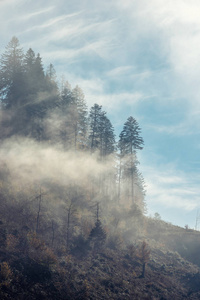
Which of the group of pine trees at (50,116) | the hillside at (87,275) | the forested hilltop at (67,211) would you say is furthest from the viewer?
the group of pine trees at (50,116)

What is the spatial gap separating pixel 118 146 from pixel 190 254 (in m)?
24.0

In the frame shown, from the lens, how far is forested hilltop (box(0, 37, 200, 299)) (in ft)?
61.6

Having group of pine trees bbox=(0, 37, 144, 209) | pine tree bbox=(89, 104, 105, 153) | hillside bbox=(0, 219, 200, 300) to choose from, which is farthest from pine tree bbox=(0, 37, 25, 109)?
hillside bbox=(0, 219, 200, 300)

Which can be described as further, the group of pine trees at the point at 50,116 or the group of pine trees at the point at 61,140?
the group of pine trees at the point at 50,116

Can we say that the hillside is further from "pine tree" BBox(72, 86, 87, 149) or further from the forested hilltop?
"pine tree" BBox(72, 86, 87, 149)

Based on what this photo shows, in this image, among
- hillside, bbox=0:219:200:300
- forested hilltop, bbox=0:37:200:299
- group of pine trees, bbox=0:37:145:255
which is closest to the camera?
hillside, bbox=0:219:200:300

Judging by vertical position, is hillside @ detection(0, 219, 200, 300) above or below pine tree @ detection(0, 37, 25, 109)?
below

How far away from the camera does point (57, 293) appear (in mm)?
16203

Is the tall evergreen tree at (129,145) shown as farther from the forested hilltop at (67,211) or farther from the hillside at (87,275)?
the hillside at (87,275)

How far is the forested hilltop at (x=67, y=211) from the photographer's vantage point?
1877 centimetres

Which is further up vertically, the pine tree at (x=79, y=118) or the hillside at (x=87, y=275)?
the pine tree at (x=79, y=118)

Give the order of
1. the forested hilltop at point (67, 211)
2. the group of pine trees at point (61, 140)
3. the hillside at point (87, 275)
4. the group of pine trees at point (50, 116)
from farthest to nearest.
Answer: the group of pine trees at point (50, 116)
the group of pine trees at point (61, 140)
the forested hilltop at point (67, 211)
the hillside at point (87, 275)

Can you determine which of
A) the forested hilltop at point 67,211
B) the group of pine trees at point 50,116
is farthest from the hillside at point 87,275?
the group of pine trees at point 50,116

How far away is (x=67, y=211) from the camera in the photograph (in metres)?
30.1
